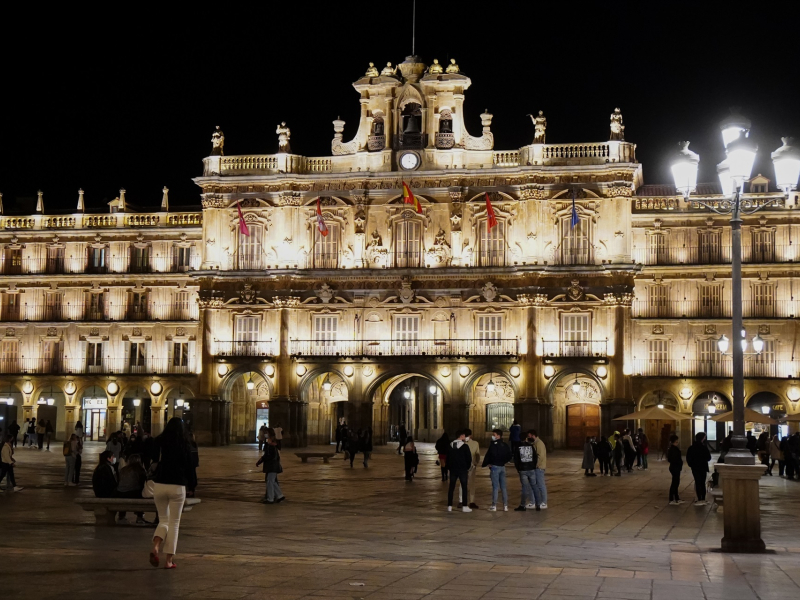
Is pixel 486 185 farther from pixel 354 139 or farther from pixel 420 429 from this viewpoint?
pixel 420 429

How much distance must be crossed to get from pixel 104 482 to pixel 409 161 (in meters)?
41.3

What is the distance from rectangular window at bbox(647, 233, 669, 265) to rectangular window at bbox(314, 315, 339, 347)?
17687 millimetres

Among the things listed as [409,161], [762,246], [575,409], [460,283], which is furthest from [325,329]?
[762,246]

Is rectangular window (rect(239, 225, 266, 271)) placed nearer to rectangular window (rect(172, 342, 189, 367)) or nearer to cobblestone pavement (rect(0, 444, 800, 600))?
rectangular window (rect(172, 342, 189, 367))

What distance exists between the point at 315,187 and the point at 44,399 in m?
21.7

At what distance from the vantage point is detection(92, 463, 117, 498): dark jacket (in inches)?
819

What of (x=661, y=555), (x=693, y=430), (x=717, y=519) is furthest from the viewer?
(x=693, y=430)

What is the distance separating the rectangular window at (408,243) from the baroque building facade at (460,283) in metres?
0.08

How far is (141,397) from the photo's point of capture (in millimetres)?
65812

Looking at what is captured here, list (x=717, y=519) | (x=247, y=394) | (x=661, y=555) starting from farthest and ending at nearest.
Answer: (x=247, y=394), (x=717, y=519), (x=661, y=555)

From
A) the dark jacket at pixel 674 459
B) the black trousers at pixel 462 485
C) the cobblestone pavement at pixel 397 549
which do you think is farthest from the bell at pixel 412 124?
the black trousers at pixel 462 485

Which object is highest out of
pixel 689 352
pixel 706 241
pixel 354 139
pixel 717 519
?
pixel 354 139

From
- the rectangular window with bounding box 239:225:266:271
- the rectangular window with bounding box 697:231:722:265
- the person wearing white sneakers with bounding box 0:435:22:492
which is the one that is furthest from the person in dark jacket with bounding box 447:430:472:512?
the rectangular window with bounding box 697:231:722:265

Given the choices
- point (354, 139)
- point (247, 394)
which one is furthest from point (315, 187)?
point (247, 394)
